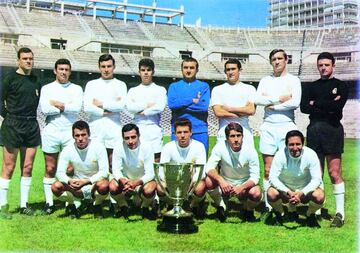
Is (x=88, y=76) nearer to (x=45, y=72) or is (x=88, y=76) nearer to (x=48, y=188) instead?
(x=45, y=72)

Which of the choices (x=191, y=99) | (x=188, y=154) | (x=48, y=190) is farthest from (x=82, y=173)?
(x=191, y=99)

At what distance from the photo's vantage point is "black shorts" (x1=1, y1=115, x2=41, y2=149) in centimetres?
473

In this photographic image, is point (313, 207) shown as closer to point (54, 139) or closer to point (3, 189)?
point (54, 139)

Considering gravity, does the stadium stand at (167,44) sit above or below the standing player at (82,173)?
above

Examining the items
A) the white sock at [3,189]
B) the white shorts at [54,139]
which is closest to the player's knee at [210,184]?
the white shorts at [54,139]

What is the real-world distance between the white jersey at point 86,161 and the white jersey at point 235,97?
1.34 meters

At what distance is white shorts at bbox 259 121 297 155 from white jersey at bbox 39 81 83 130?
6.71 ft

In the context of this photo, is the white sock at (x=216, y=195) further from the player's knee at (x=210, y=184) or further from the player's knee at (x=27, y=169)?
the player's knee at (x=27, y=169)

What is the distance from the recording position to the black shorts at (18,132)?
4.73 meters

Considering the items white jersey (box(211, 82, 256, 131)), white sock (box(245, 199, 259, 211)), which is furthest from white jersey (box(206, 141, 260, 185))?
white jersey (box(211, 82, 256, 131))

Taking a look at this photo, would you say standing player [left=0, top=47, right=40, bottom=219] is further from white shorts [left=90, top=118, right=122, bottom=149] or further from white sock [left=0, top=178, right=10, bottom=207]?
white shorts [left=90, top=118, right=122, bottom=149]

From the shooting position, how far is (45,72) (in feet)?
75.6

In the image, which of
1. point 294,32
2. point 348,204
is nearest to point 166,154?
point 348,204

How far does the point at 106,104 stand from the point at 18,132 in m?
0.96
